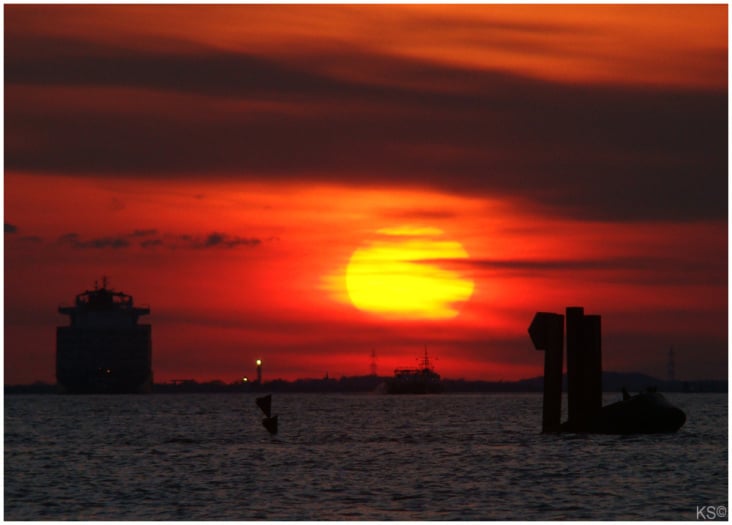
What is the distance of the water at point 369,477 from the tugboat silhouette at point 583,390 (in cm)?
92

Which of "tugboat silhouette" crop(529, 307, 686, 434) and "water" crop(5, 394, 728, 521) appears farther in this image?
"tugboat silhouette" crop(529, 307, 686, 434)

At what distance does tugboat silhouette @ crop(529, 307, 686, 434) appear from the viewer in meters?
62.6

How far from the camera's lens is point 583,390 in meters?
63.0

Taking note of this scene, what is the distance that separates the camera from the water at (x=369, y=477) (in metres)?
39.8

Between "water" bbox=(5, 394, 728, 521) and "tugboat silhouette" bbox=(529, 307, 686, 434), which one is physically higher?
"tugboat silhouette" bbox=(529, 307, 686, 434)

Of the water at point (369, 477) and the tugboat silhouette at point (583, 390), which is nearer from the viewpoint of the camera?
the water at point (369, 477)

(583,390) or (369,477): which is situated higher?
(583,390)

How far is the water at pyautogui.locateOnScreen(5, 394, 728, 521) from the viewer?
39844 mm

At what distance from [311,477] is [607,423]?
2020 cm

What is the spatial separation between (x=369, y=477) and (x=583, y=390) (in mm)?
16670

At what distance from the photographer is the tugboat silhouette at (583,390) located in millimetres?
62562

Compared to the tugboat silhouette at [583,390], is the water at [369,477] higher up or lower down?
lower down

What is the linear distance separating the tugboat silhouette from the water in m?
0.92

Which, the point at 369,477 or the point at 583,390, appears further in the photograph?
the point at 583,390
